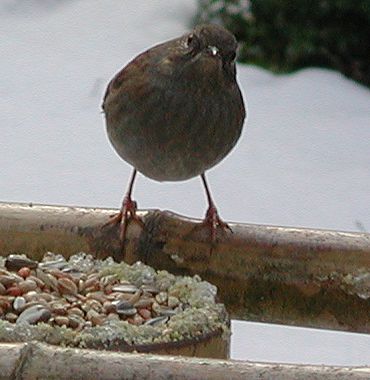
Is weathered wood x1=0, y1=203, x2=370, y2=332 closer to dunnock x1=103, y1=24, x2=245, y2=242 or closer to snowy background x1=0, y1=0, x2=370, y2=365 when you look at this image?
dunnock x1=103, y1=24, x2=245, y2=242

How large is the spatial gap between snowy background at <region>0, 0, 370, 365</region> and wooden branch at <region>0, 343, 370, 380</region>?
10.3 ft

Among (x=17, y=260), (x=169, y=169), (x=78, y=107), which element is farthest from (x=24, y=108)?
(x=17, y=260)

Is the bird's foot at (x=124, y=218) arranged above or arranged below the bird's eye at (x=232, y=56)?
below

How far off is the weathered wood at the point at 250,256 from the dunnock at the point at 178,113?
236 millimetres

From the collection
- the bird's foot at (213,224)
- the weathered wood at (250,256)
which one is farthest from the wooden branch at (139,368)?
the bird's foot at (213,224)

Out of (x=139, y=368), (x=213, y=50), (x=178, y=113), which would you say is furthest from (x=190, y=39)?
(x=139, y=368)

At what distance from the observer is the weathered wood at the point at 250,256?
303 cm

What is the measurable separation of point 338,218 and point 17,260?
12.3 ft

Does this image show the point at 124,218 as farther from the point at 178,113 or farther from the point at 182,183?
the point at 182,183

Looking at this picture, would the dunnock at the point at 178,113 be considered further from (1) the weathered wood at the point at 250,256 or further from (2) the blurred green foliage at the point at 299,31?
(2) the blurred green foliage at the point at 299,31

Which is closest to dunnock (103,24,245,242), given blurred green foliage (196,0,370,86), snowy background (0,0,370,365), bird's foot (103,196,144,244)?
bird's foot (103,196,144,244)

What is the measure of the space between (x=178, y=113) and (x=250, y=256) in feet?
1.76

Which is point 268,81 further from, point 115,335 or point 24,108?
point 115,335

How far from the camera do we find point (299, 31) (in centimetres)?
768
